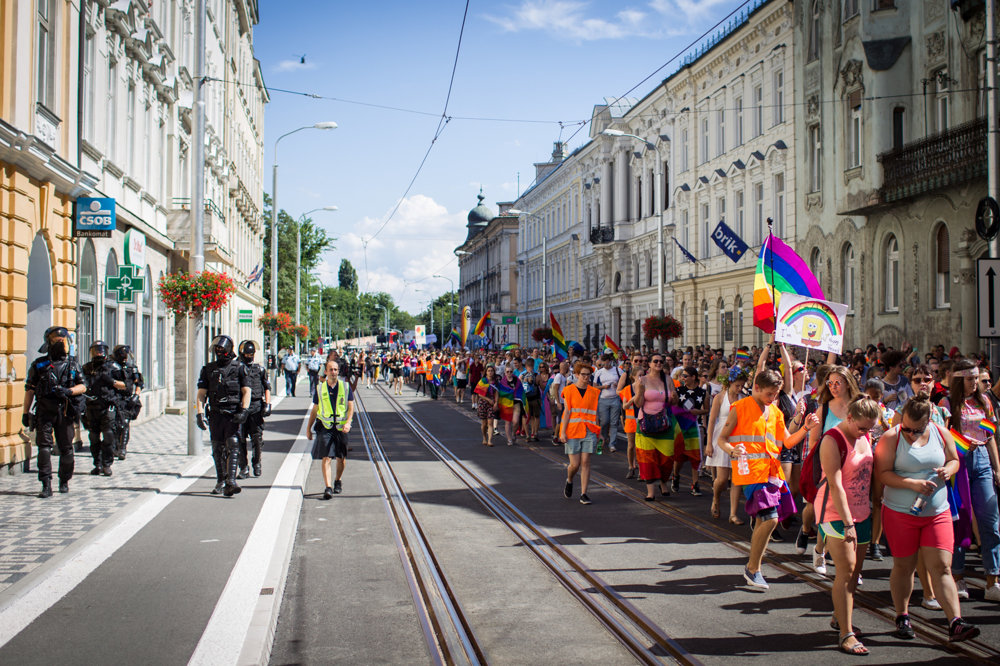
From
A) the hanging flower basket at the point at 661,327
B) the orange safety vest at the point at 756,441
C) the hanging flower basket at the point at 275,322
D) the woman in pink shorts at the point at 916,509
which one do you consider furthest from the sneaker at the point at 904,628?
the hanging flower basket at the point at 275,322

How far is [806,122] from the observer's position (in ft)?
96.3

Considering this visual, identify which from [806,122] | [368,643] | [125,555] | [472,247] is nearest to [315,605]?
[368,643]

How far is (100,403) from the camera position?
12570mm

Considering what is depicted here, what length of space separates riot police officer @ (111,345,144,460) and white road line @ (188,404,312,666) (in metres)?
2.82

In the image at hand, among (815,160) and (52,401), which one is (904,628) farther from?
(815,160)

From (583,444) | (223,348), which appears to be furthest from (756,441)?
(223,348)

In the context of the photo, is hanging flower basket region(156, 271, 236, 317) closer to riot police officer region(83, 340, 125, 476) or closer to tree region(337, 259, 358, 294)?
riot police officer region(83, 340, 125, 476)

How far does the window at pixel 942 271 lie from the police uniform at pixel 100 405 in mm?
17639

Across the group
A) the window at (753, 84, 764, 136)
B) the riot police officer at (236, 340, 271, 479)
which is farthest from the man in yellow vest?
the window at (753, 84, 764, 136)

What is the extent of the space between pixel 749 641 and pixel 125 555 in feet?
16.5

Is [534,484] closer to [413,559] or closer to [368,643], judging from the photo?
[413,559]

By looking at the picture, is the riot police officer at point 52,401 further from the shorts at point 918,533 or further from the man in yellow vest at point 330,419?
the shorts at point 918,533

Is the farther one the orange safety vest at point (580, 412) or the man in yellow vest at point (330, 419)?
the man in yellow vest at point (330, 419)

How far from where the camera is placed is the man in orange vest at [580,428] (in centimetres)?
1127
